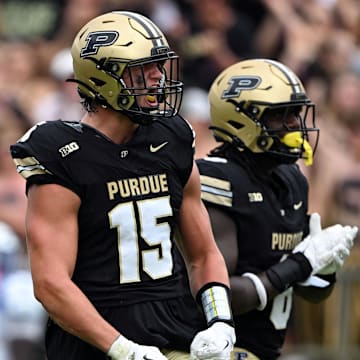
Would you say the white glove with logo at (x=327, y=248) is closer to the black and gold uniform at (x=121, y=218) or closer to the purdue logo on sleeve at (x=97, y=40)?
the black and gold uniform at (x=121, y=218)

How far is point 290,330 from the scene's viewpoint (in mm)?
8727

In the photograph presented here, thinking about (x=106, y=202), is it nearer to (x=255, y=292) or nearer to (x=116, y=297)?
(x=116, y=297)

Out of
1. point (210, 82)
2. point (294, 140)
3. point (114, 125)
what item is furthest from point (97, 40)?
point (210, 82)

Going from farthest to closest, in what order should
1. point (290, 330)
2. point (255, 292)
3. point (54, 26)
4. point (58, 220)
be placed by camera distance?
point (54, 26) → point (290, 330) → point (255, 292) → point (58, 220)

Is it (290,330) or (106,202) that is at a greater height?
(106,202)

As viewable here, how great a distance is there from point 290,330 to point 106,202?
455 cm

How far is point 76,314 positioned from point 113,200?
44 cm

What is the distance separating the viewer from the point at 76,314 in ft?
13.9

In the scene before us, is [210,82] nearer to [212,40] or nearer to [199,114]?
[212,40]

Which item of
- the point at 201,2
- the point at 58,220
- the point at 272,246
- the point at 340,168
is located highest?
the point at 58,220

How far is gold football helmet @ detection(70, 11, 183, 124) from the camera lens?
175 inches

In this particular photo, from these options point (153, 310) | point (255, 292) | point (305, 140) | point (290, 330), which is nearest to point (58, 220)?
point (153, 310)

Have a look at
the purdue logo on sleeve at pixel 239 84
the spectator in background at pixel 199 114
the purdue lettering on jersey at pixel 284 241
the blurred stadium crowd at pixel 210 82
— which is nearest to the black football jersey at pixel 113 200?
the purdue lettering on jersey at pixel 284 241

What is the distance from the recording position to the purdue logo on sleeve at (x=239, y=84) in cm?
547
